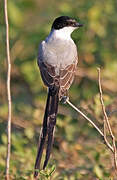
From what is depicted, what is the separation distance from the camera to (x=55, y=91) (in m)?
5.03

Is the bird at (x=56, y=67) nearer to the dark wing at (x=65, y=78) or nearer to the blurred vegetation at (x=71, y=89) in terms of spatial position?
the dark wing at (x=65, y=78)

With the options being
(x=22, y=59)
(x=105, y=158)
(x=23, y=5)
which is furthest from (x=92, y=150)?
(x=23, y=5)

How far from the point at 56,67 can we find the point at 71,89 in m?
2.71

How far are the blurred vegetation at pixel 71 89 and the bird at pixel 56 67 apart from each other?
1.13 feet

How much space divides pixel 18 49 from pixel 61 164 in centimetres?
269

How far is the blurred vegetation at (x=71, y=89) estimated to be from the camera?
5.82m

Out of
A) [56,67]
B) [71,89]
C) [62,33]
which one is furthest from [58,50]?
[71,89]

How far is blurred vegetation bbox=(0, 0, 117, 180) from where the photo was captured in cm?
582

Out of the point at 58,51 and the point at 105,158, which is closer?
the point at 58,51

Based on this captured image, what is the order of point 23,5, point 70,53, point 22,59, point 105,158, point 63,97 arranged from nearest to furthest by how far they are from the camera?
point 63,97, point 70,53, point 105,158, point 22,59, point 23,5

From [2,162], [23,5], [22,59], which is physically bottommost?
[2,162]

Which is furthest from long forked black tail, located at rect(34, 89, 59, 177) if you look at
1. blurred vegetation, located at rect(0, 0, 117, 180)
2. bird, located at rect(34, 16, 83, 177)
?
blurred vegetation, located at rect(0, 0, 117, 180)

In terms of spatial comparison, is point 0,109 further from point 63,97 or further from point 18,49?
point 63,97

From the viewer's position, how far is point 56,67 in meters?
5.17
